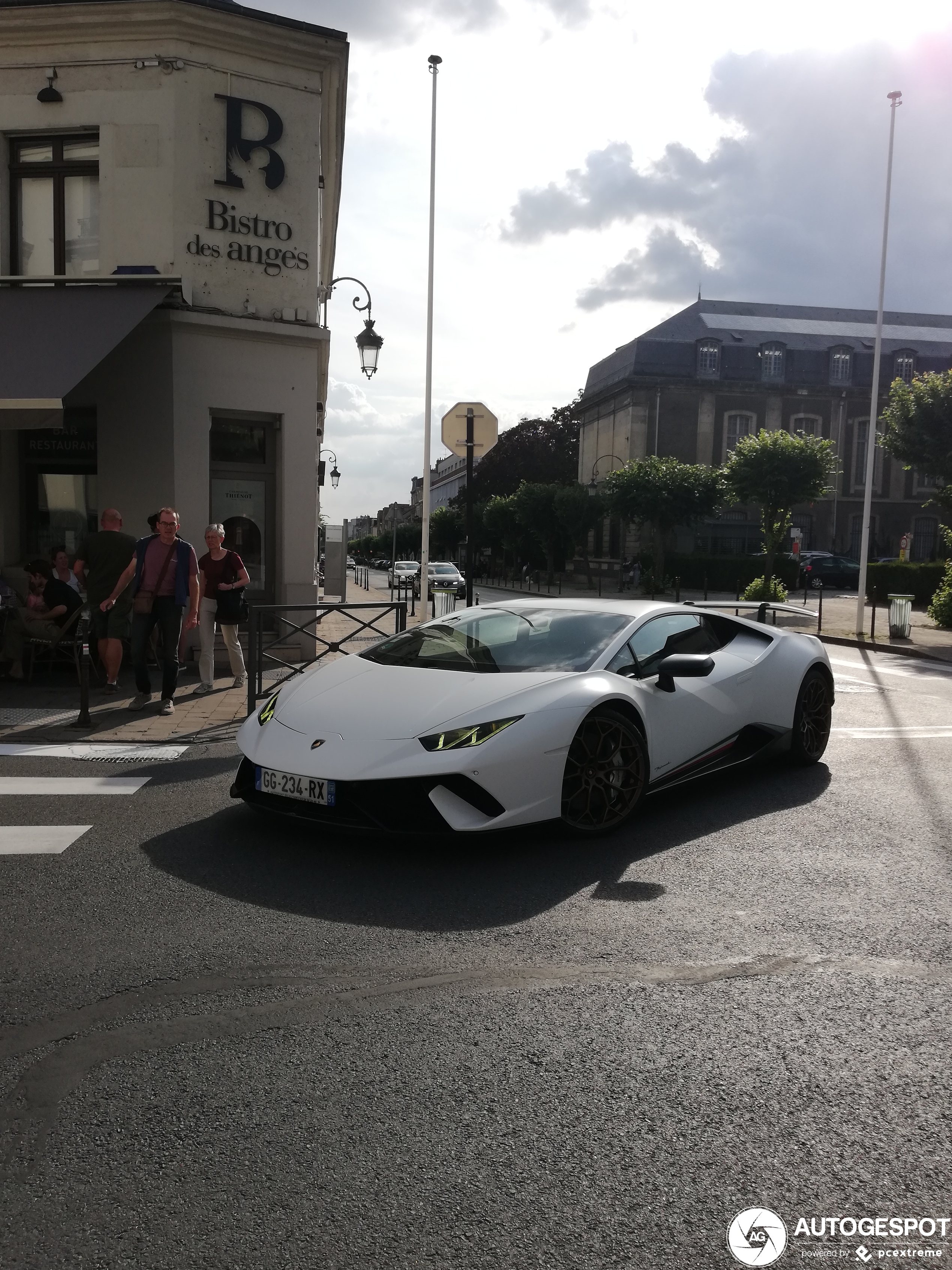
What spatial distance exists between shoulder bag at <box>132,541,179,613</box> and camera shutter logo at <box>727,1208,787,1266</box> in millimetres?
8011

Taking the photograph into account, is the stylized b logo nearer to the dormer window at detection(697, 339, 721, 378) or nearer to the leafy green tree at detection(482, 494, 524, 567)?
the leafy green tree at detection(482, 494, 524, 567)

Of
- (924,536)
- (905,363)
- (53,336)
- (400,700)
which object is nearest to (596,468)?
(905,363)

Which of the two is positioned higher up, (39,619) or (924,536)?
(924,536)

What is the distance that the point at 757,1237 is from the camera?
2305 millimetres

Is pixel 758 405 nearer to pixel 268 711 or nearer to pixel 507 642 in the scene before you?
pixel 507 642

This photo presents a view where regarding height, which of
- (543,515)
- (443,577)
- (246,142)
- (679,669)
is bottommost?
(443,577)

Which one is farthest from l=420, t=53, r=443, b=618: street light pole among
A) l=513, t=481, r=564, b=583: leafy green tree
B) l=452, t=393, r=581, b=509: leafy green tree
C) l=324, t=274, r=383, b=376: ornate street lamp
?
l=452, t=393, r=581, b=509: leafy green tree

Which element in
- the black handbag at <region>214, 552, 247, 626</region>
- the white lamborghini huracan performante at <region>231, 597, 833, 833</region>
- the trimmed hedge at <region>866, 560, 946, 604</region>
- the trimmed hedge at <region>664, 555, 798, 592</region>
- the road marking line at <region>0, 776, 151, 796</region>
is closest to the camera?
the white lamborghini huracan performante at <region>231, 597, 833, 833</region>

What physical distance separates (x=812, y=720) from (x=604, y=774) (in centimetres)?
263

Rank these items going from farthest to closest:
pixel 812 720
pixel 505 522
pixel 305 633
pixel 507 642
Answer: pixel 505 522 → pixel 305 633 → pixel 812 720 → pixel 507 642

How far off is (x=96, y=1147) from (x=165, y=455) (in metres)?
11.7

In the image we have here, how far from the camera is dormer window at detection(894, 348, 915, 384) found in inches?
2724

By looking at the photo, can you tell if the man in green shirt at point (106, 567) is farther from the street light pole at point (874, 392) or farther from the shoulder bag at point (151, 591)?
the street light pole at point (874, 392)

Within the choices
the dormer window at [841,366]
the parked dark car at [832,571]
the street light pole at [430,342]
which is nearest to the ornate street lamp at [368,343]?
the street light pole at [430,342]
